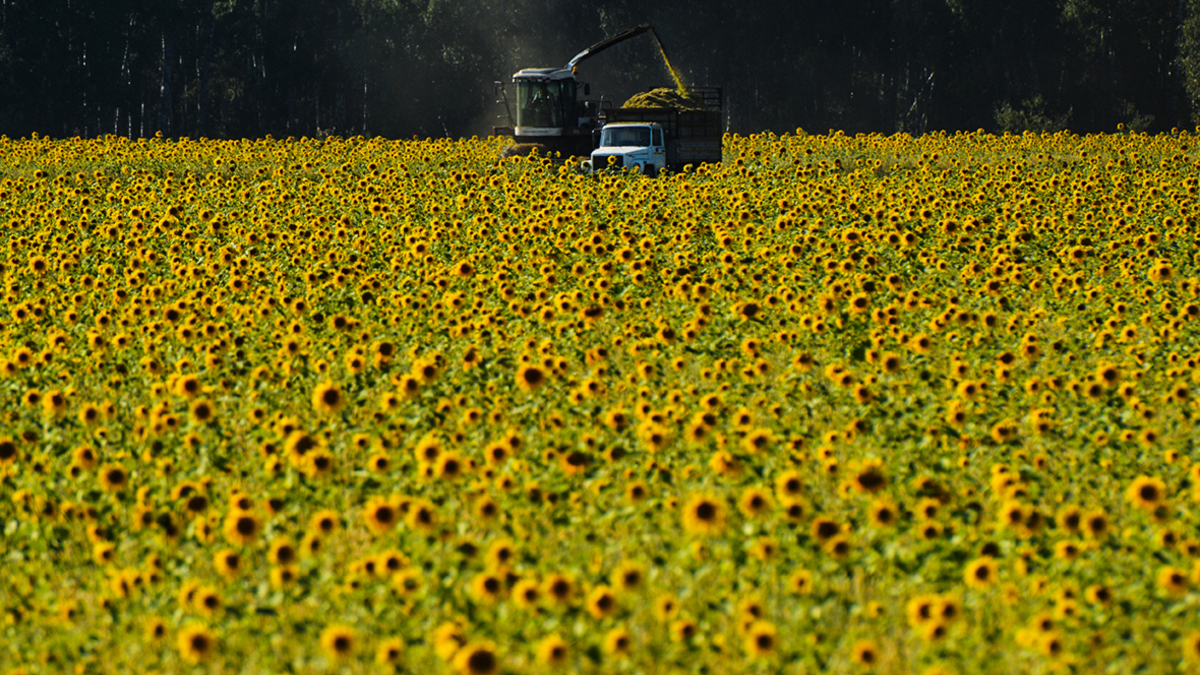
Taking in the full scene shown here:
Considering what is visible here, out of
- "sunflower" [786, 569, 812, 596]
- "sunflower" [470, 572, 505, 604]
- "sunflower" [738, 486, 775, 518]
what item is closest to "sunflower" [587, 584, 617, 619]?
"sunflower" [470, 572, 505, 604]

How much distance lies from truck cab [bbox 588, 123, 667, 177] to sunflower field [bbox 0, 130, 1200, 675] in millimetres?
10942

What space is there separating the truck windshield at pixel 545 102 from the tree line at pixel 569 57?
2784cm

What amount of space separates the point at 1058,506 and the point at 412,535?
309 cm

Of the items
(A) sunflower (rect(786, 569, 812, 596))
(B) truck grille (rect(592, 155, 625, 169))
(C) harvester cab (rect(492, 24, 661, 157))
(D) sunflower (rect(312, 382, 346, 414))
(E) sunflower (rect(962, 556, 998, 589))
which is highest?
(C) harvester cab (rect(492, 24, 661, 157))

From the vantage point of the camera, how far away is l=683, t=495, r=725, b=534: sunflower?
4469mm

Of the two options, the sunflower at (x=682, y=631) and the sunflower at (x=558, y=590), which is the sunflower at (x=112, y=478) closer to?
the sunflower at (x=558, y=590)

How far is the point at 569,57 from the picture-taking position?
6475cm

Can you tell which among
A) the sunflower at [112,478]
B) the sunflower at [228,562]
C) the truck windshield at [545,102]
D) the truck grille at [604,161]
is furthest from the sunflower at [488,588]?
the truck windshield at [545,102]

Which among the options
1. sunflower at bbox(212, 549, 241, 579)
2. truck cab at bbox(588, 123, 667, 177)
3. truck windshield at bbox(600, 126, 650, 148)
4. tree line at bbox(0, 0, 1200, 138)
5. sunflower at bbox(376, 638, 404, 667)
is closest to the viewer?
sunflower at bbox(376, 638, 404, 667)

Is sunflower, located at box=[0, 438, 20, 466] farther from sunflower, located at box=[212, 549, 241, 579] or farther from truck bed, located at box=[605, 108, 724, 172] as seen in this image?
truck bed, located at box=[605, 108, 724, 172]

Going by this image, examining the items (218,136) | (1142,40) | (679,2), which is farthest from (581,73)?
(1142,40)

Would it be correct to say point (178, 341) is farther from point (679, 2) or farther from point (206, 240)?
point (679, 2)

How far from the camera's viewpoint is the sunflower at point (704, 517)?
14.7 feet

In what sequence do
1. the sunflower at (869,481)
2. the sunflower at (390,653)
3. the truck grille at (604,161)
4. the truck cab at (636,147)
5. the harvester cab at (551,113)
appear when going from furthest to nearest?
1. the harvester cab at (551,113)
2. the truck cab at (636,147)
3. the truck grille at (604,161)
4. the sunflower at (869,481)
5. the sunflower at (390,653)
